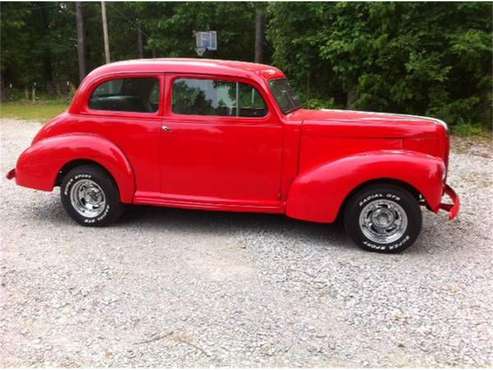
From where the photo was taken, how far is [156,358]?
307 cm

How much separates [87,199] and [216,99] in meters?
1.91

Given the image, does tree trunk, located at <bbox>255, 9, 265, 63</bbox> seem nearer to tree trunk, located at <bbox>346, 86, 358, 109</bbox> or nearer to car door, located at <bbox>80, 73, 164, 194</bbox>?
tree trunk, located at <bbox>346, 86, 358, 109</bbox>

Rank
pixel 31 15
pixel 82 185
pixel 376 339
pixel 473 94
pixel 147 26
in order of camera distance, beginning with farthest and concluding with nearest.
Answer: pixel 31 15 → pixel 147 26 → pixel 473 94 → pixel 82 185 → pixel 376 339

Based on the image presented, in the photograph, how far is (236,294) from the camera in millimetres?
3910

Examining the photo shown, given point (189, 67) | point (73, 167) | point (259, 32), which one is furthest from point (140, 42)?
point (189, 67)

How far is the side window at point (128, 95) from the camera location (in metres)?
5.28

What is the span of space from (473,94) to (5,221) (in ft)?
33.4

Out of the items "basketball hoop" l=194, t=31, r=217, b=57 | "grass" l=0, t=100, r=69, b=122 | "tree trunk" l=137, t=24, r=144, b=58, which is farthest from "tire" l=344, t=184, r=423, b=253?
"tree trunk" l=137, t=24, r=144, b=58

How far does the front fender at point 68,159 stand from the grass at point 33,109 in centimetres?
1065

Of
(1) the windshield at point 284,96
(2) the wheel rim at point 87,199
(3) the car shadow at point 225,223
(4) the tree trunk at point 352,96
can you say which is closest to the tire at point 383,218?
(3) the car shadow at point 225,223

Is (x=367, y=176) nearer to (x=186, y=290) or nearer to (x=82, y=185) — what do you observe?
(x=186, y=290)

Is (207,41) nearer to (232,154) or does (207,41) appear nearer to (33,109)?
(33,109)

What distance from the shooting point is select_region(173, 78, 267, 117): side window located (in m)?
5.06

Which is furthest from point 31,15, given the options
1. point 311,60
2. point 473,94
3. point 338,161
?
point 338,161
